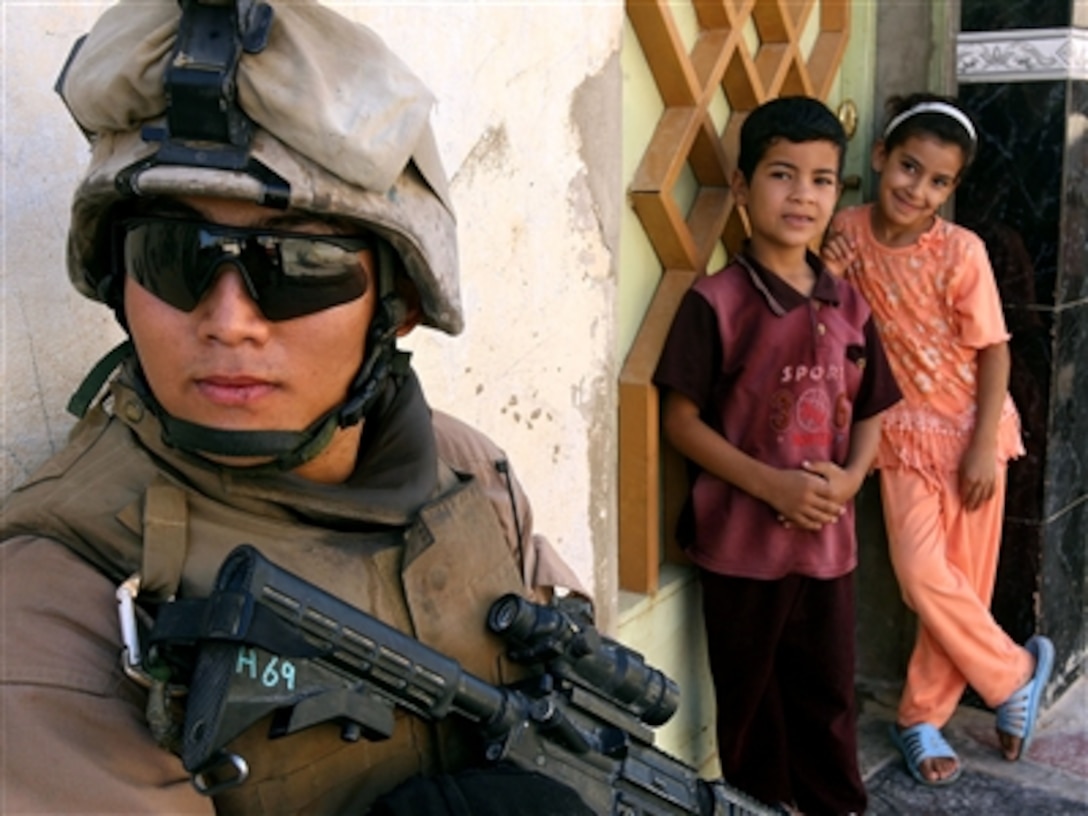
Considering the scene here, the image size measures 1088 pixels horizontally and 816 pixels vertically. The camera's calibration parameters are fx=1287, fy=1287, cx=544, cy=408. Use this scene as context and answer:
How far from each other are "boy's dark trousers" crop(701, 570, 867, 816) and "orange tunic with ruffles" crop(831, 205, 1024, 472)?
1.82 feet

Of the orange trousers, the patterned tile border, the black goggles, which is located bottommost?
the orange trousers

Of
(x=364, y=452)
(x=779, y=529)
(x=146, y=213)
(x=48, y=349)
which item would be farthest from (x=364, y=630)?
(x=779, y=529)

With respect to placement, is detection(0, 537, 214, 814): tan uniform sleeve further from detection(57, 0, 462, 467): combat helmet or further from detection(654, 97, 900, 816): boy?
detection(654, 97, 900, 816): boy

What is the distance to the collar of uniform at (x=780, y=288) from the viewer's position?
3.01 meters

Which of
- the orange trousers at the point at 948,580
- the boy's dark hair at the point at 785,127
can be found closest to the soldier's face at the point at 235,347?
the boy's dark hair at the point at 785,127

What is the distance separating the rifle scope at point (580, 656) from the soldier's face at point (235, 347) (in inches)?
13.4

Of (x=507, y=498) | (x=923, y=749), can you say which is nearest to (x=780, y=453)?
(x=923, y=749)

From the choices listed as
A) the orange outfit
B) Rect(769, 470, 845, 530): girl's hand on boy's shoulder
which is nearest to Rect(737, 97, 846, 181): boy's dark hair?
the orange outfit

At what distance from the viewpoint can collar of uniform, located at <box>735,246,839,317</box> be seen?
9.88 feet

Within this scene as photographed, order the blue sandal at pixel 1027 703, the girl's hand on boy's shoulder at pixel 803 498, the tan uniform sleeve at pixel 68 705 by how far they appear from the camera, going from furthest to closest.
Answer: the blue sandal at pixel 1027 703 < the girl's hand on boy's shoulder at pixel 803 498 < the tan uniform sleeve at pixel 68 705

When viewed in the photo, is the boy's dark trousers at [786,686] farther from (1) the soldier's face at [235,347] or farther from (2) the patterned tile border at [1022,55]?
(1) the soldier's face at [235,347]

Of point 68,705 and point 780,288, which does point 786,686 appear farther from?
point 68,705

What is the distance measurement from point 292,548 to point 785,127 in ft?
6.69

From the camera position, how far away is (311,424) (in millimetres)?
1331
